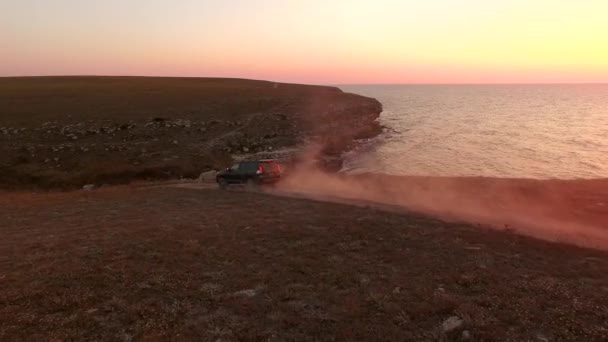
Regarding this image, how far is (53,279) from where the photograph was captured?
11609 millimetres

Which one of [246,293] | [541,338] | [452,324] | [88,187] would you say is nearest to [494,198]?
[541,338]

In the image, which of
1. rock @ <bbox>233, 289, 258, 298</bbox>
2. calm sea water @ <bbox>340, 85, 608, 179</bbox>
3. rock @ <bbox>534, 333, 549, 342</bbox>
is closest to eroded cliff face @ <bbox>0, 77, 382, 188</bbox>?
calm sea water @ <bbox>340, 85, 608, 179</bbox>

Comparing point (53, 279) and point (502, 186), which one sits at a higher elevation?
point (53, 279)

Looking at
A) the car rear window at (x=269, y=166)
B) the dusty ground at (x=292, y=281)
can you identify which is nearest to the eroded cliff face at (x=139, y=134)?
the car rear window at (x=269, y=166)

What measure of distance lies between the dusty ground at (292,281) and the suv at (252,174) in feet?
35.2

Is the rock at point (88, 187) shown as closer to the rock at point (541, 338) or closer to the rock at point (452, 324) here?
the rock at point (452, 324)

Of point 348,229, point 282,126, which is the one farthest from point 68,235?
point 282,126

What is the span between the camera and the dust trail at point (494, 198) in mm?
20125

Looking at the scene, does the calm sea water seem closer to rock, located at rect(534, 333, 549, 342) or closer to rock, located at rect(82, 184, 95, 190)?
rock, located at rect(82, 184, 95, 190)

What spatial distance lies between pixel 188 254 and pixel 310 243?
13.5 feet

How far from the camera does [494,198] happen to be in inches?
1123

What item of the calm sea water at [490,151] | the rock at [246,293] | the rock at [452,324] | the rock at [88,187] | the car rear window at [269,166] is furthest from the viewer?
the calm sea water at [490,151]

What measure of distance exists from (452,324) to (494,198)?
842 inches

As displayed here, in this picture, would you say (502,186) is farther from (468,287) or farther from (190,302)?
(190,302)
